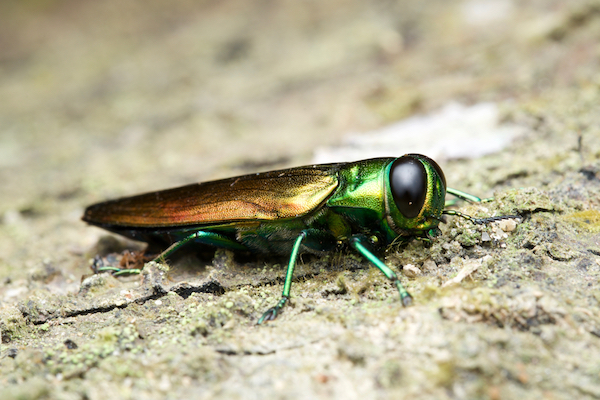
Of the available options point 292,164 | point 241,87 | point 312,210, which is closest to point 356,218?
point 312,210

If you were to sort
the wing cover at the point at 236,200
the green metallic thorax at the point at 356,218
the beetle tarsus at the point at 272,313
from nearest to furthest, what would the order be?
the beetle tarsus at the point at 272,313 → the green metallic thorax at the point at 356,218 → the wing cover at the point at 236,200

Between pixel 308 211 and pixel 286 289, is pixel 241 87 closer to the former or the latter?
pixel 308 211

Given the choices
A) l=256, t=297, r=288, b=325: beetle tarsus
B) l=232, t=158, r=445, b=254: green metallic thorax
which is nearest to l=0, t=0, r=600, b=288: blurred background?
l=232, t=158, r=445, b=254: green metallic thorax

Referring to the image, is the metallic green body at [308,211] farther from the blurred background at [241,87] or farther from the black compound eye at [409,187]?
the blurred background at [241,87]

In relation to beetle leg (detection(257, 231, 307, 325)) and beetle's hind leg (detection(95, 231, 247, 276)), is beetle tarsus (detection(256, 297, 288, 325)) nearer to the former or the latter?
beetle leg (detection(257, 231, 307, 325))

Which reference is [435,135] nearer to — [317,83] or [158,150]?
[317,83]

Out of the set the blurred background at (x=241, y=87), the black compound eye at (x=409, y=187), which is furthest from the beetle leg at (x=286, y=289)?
the blurred background at (x=241, y=87)
